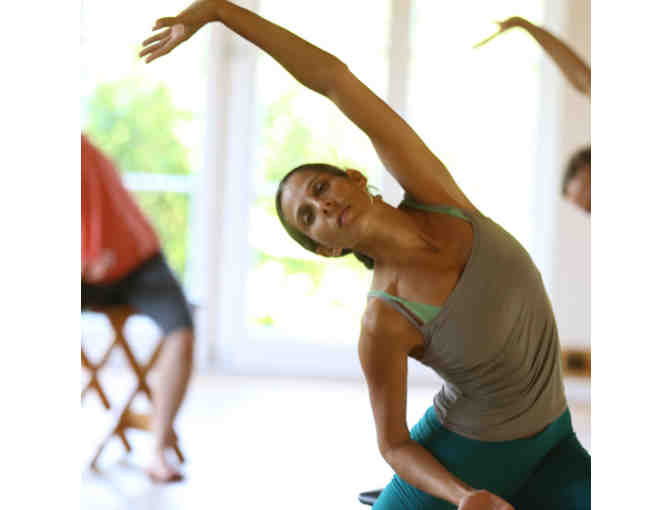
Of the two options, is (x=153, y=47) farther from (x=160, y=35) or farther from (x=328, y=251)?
(x=328, y=251)

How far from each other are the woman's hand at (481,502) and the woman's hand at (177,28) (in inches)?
28.4

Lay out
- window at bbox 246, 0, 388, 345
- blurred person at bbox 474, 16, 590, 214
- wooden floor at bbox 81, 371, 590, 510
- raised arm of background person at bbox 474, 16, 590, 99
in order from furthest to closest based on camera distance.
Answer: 1. window at bbox 246, 0, 388, 345
2. wooden floor at bbox 81, 371, 590, 510
3. raised arm of background person at bbox 474, 16, 590, 99
4. blurred person at bbox 474, 16, 590, 214

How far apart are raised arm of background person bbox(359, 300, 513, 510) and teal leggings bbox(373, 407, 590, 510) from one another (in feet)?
0.60

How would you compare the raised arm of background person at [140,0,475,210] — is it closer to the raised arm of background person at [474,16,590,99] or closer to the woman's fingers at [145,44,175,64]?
the woman's fingers at [145,44,175,64]

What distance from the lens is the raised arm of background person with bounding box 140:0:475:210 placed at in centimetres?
119

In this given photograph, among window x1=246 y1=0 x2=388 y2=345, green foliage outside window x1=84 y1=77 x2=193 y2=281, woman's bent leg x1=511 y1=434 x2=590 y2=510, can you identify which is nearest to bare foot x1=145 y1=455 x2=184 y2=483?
woman's bent leg x1=511 y1=434 x2=590 y2=510

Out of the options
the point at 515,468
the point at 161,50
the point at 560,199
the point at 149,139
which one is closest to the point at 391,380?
the point at 515,468

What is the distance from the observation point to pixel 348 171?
1.39m

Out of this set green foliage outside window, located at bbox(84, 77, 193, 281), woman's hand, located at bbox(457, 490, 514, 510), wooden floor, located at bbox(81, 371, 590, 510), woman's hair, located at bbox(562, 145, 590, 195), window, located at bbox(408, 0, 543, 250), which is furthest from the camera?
green foliage outside window, located at bbox(84, 77, 193, 281)

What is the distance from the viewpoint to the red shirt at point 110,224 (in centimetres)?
285

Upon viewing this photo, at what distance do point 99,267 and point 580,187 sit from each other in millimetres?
1762

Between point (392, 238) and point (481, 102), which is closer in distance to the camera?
point (392, 238)

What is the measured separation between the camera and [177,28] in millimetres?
1172
